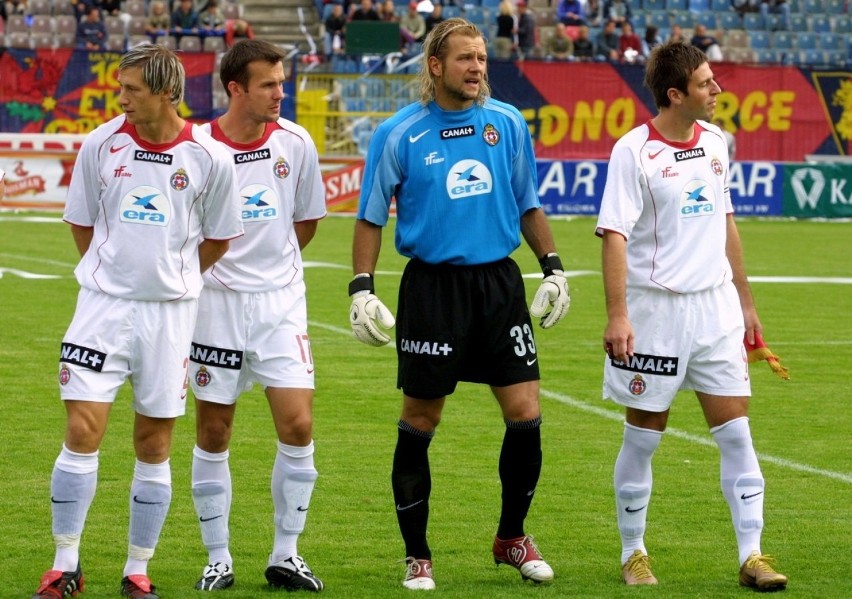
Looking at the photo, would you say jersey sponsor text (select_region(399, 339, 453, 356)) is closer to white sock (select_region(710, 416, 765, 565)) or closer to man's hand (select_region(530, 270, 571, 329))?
man's hand (select_region(530, 270, 571, 329))

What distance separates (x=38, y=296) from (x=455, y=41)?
34.1ft

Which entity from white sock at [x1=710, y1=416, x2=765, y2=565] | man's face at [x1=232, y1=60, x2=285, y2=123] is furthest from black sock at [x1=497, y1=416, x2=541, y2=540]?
man's face at [x1=232, y1=60, x2=285, y2=123]

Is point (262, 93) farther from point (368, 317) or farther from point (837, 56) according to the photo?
point (837, 56)

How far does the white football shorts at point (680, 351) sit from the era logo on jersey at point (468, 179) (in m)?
0.75

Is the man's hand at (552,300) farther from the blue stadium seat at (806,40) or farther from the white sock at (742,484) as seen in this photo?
the blue stadium seat at (806,40)

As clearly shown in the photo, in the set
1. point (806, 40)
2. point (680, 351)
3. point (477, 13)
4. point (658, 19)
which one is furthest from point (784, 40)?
point (680, 351)

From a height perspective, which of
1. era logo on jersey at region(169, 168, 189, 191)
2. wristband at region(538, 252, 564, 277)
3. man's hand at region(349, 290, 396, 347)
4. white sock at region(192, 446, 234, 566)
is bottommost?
white sock at region(192, 446, 234, 566)

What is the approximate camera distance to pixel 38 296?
15.2m

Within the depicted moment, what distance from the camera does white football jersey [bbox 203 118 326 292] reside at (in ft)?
18.6

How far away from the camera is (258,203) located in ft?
Answer: 18.7

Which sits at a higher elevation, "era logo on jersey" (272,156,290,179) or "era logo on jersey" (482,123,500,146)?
"era logo on jersey" (482,123,500,146)

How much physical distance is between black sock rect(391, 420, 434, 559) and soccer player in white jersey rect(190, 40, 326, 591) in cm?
35

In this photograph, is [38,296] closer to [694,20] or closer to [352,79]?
[352,79]

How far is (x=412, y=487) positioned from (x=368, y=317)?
0.70 meters
